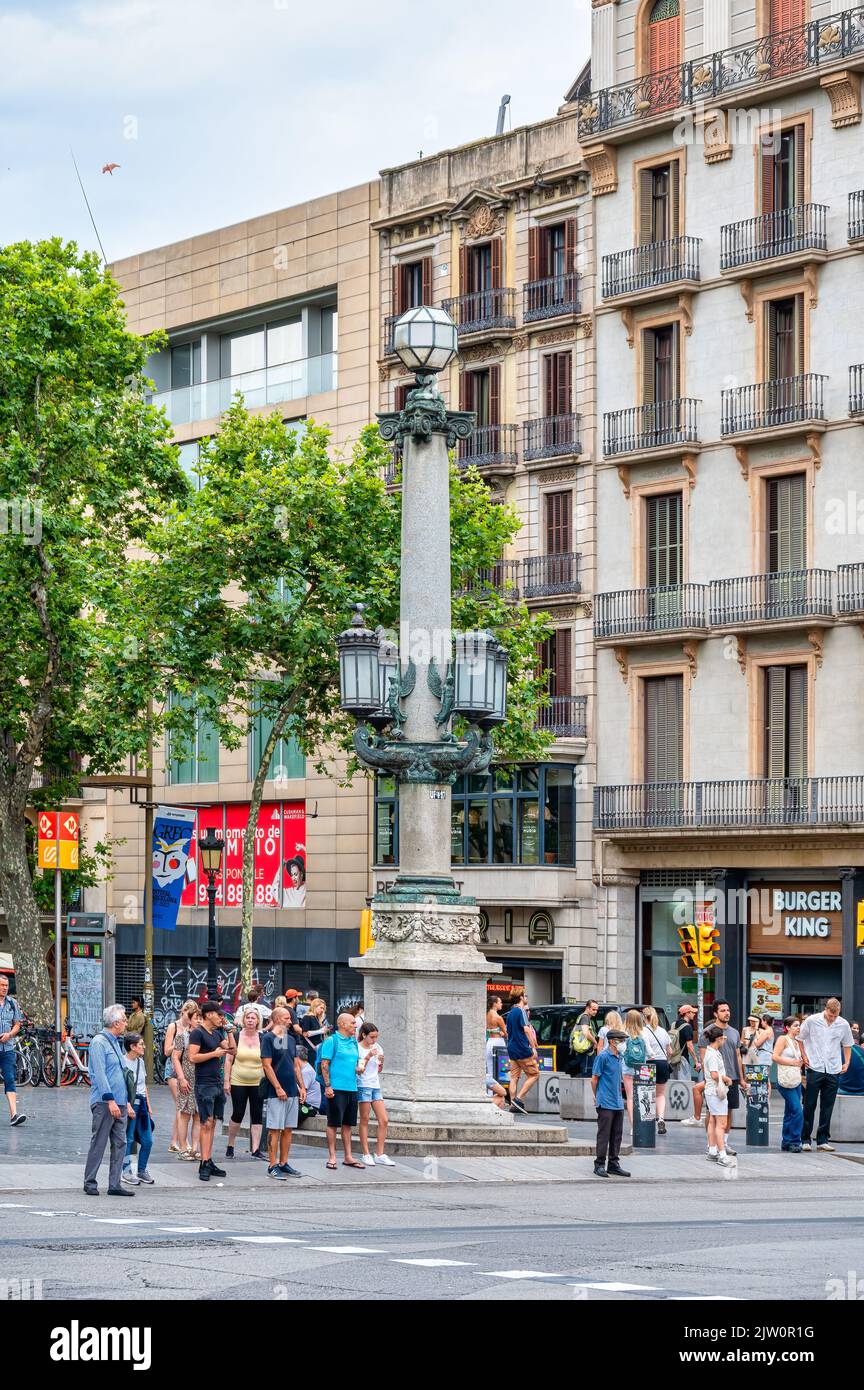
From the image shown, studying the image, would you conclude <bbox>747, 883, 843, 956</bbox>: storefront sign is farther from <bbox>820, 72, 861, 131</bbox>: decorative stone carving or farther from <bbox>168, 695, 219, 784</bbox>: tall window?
<bbox>168, 695, 219, 784</bbox>: tall window

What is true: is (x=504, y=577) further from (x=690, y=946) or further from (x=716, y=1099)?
(x=716, y=1099)

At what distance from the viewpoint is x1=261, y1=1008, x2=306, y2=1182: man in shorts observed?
22.0 meters

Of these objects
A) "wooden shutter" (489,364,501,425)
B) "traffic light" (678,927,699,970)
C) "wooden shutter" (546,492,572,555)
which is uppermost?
"wooden shutter" (489,364,501,425)

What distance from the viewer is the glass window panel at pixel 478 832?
164 feet

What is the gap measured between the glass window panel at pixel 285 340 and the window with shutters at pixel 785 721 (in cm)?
1827

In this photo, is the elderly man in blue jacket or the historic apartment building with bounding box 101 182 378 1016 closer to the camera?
the elderly man in blue jacket

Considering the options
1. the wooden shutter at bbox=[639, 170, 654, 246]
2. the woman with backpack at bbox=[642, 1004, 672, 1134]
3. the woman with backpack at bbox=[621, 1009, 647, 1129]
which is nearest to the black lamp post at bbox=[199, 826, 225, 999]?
the woman with backpack at bbox=[642, 1004, 672, 1134]

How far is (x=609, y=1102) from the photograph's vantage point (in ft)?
77.0

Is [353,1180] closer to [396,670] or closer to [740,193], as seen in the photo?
[396,670]

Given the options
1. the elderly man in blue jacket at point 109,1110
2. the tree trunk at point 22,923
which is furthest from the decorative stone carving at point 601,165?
the elderly man in blue jacket at point 109,1110

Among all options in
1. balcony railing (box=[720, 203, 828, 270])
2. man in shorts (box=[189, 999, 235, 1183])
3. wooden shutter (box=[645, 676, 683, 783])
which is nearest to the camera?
man in shorts (box=[189, 999, 235, 1183])

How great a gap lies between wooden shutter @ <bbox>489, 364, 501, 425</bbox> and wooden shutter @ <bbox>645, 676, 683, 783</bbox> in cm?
789

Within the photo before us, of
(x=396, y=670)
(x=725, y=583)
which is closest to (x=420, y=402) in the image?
(x=396, y=670)

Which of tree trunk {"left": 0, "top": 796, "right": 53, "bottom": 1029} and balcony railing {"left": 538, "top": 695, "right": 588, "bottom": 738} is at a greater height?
balcony railing {"left": 538, "top": 695, "right": 588, "bottom": 738}
